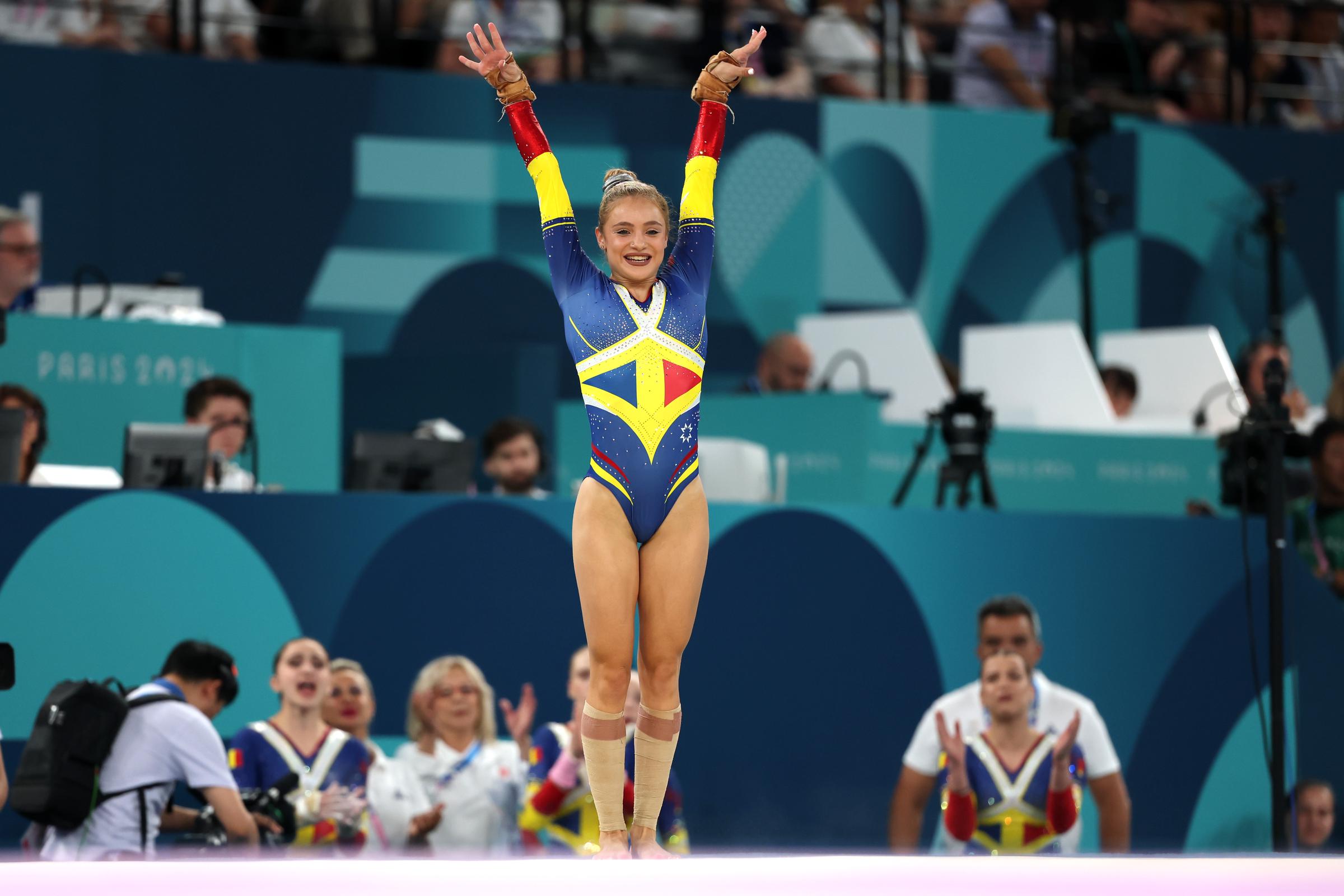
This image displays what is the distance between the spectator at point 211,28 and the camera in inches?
365

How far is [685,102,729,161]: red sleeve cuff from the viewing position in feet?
13.7

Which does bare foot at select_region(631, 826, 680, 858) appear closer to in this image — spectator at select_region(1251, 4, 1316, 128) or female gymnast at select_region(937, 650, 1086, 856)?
female gymnast at select_region(937, 650, 1086, 856)

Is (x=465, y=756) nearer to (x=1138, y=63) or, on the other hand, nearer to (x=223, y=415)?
(x=223, y=415)

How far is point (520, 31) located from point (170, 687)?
5.14m

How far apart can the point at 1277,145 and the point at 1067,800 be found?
6.31 metres

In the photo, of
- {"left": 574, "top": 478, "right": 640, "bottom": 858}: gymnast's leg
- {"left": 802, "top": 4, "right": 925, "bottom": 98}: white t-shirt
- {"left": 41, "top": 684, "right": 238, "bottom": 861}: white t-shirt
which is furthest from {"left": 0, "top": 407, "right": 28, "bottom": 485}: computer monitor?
{"left": 802, "top": 4, "right": 925, "bottom": 98}: white t-shirt

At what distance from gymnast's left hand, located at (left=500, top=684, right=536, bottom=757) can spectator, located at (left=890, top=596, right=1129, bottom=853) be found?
4.26 feet

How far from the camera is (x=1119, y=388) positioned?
9430mm

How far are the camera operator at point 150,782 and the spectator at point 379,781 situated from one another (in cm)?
54

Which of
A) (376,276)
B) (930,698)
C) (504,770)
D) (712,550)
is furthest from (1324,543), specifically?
(376,276)

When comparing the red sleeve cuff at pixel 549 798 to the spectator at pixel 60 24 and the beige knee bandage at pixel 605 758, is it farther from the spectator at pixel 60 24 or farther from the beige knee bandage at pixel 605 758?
the spectator at pixel 60 24

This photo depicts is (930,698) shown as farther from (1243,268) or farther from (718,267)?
(1243,268)

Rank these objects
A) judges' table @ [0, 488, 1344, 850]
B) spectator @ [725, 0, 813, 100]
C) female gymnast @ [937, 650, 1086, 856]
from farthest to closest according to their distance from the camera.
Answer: spectator @ [725, 0, 813, 100], female gymnast @ [937, 650, 1086, 856], judges' table @ [0, 488, 1344, 850]

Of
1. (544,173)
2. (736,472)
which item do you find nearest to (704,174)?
(544,173)
